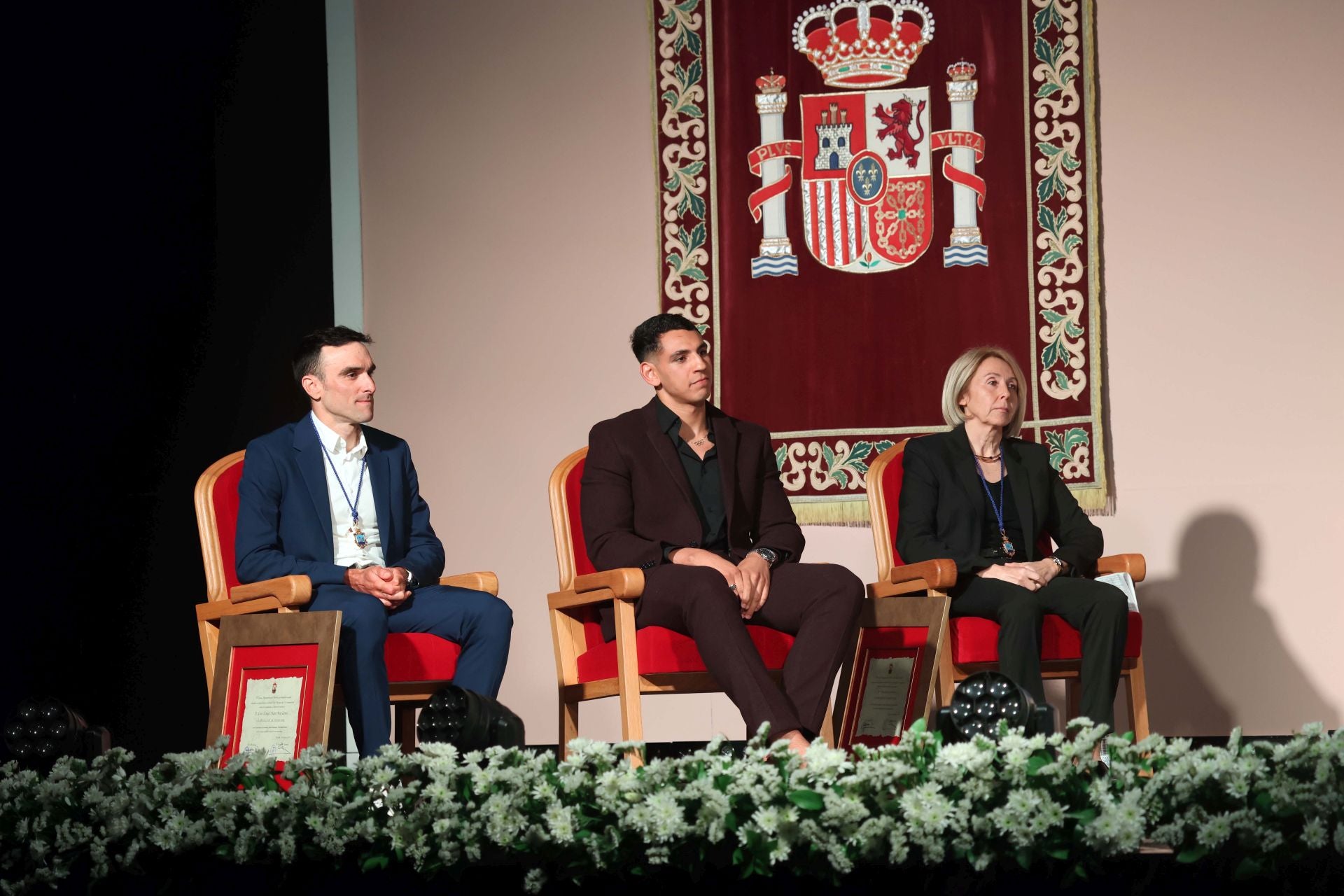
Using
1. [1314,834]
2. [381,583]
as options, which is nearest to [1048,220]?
[381,583]

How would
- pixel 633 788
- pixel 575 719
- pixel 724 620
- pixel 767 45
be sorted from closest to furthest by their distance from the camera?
pixel 633 788
pixel 724 620
pixel 575 719
pixel 767 45

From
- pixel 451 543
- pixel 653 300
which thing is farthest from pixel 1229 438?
pixel 451 543

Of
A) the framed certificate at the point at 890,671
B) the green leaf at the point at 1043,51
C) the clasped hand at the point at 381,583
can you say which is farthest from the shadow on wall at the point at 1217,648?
the clasped hand at the point at 381,583

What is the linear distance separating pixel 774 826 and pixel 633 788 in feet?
0.66

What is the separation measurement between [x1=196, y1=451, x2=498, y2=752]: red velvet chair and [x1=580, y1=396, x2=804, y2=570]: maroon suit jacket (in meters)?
0.32

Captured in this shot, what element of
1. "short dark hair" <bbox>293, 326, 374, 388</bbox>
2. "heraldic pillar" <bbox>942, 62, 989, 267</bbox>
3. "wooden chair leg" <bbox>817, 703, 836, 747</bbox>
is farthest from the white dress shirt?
"heraldic pillar" <bbox>942, 62, 989, 267</bbox>

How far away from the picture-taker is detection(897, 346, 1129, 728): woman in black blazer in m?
3.28

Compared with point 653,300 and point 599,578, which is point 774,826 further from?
point 653,300

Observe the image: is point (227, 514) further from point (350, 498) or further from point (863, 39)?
point (863, 39)

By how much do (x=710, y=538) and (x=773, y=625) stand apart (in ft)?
1.05

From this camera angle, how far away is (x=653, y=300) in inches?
183

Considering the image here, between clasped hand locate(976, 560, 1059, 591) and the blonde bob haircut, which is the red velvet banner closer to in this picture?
the blonde bob haircut

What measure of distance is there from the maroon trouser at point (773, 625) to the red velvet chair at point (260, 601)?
0.46 metres

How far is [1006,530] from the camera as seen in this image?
3.67 m
